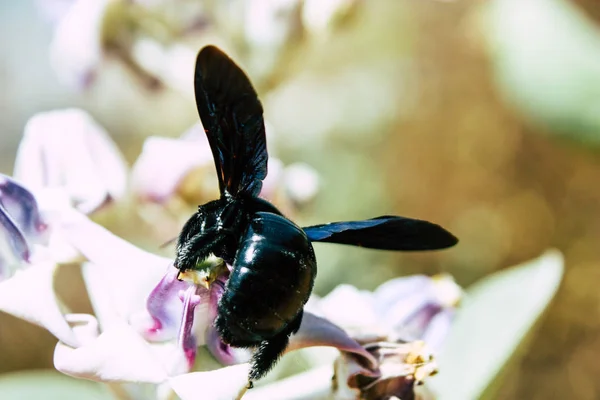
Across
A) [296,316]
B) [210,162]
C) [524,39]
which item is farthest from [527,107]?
[296,316]

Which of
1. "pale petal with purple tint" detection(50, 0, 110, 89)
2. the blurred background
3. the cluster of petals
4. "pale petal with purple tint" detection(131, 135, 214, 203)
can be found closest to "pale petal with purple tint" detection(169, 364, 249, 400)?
the cluster of petals

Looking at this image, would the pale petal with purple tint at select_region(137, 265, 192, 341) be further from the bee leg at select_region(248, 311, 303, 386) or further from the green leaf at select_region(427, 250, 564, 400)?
the green leaf at select_region(427, 250, 564, 400)

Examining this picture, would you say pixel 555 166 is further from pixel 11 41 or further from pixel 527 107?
pixel 11 41

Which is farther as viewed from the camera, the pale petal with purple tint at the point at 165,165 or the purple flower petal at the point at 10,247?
the pale petal with purple tint at the point at 165,165

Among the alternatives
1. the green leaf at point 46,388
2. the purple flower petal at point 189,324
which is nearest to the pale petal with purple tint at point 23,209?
the purple flower petal at point 189,324

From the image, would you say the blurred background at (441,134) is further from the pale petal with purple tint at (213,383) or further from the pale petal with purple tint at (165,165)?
the pale petal with purple tint at (213,383)
